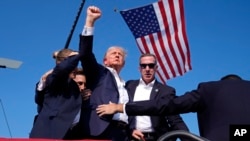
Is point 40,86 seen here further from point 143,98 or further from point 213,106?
point 213,106

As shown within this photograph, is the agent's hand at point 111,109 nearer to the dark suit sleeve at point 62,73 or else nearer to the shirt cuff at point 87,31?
the dark suit sleeve at point 62,73

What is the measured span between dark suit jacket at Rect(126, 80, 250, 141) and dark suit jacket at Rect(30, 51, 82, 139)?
0.85 meters

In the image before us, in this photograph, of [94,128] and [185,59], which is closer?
[94,128]

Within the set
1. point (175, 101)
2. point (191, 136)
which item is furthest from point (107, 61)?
point (191, 136)

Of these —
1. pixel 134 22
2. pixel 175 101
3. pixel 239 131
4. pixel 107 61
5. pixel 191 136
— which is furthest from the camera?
pixel 134 22

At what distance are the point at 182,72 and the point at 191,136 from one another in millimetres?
6408

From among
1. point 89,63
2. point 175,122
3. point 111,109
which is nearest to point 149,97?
point 175,122

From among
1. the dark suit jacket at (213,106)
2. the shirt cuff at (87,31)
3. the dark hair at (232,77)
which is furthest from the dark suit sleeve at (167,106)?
the shirt cuff at (87,31)

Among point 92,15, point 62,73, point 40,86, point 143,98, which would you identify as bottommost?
point 143,98

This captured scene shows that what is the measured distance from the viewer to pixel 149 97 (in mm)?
4801

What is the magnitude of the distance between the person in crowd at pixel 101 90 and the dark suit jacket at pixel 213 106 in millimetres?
956

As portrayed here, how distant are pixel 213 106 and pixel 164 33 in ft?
18.3

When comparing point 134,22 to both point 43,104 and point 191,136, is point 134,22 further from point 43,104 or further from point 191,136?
point 191,136

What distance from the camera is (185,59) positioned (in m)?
8.54
